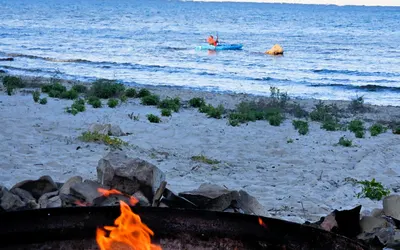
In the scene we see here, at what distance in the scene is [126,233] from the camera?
384cm

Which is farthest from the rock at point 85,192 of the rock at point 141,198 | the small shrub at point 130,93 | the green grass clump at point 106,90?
the small shrub at point 130,93

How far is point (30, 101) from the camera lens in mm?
13914

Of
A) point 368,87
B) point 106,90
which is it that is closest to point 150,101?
point 106,90

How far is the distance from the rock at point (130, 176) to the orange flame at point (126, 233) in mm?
1741

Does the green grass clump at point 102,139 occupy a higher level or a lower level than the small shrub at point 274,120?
higher

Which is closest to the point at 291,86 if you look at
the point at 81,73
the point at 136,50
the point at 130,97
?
the point at 81,73

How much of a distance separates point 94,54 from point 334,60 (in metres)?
15.6

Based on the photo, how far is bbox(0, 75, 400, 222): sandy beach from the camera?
7.73m

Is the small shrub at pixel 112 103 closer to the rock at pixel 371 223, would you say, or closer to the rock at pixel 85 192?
the rock at pixel 85 192

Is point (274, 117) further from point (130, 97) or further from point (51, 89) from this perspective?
point (51, 89)

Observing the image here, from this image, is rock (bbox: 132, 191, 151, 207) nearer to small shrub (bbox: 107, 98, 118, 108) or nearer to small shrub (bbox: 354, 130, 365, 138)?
small shrub (bbox: 354, 130, 365, 138)

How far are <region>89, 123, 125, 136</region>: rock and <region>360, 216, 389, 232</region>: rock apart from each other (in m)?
5.74

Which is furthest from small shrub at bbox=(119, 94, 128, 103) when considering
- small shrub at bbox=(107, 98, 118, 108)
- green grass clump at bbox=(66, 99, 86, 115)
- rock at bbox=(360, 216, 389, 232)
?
rock at bbox=(360, 216, 389, 232)

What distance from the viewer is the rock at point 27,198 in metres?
5.56
